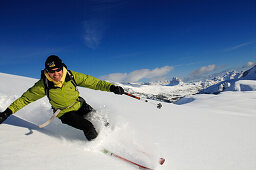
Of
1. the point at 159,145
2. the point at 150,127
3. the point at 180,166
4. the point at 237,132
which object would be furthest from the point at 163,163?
the point at 237,132

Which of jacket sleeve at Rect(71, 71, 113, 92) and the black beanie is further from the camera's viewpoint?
jacket sleeve at Rect(71, 71, 113, 92)

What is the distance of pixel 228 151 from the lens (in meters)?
4.46

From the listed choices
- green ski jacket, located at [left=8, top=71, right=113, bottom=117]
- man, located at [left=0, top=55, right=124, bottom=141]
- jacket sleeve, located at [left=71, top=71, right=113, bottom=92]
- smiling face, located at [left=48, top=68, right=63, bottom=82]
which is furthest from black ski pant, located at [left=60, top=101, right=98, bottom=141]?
smiling face, located at [left=48, top=68, right=63, bottom=82]

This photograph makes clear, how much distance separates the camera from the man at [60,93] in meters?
3.49

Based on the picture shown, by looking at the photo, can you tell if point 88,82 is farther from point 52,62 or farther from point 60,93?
point 52,62

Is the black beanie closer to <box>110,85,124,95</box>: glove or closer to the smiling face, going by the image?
the smiling face

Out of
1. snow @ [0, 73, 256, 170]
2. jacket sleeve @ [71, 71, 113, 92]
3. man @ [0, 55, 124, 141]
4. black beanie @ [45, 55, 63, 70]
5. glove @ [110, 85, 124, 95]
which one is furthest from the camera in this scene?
glove @ [110, 85, 124, 95]

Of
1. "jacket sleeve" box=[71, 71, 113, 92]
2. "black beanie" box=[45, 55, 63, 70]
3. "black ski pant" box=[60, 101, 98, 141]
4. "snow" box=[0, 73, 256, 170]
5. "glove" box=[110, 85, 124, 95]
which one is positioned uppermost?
"black beanie" box=[45, 55, 63, 70]

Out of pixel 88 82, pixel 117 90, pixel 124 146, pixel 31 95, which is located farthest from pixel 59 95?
pixel 124 146

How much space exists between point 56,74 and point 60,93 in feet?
1.89

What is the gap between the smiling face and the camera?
341 centimetres

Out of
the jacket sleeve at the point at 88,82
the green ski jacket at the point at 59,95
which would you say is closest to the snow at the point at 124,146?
the green ski jacket at the point at 59,95

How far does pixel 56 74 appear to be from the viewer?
346 centimetres

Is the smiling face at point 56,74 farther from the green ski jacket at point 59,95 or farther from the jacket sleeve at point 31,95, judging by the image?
the jacket sleeve at point 31,95
